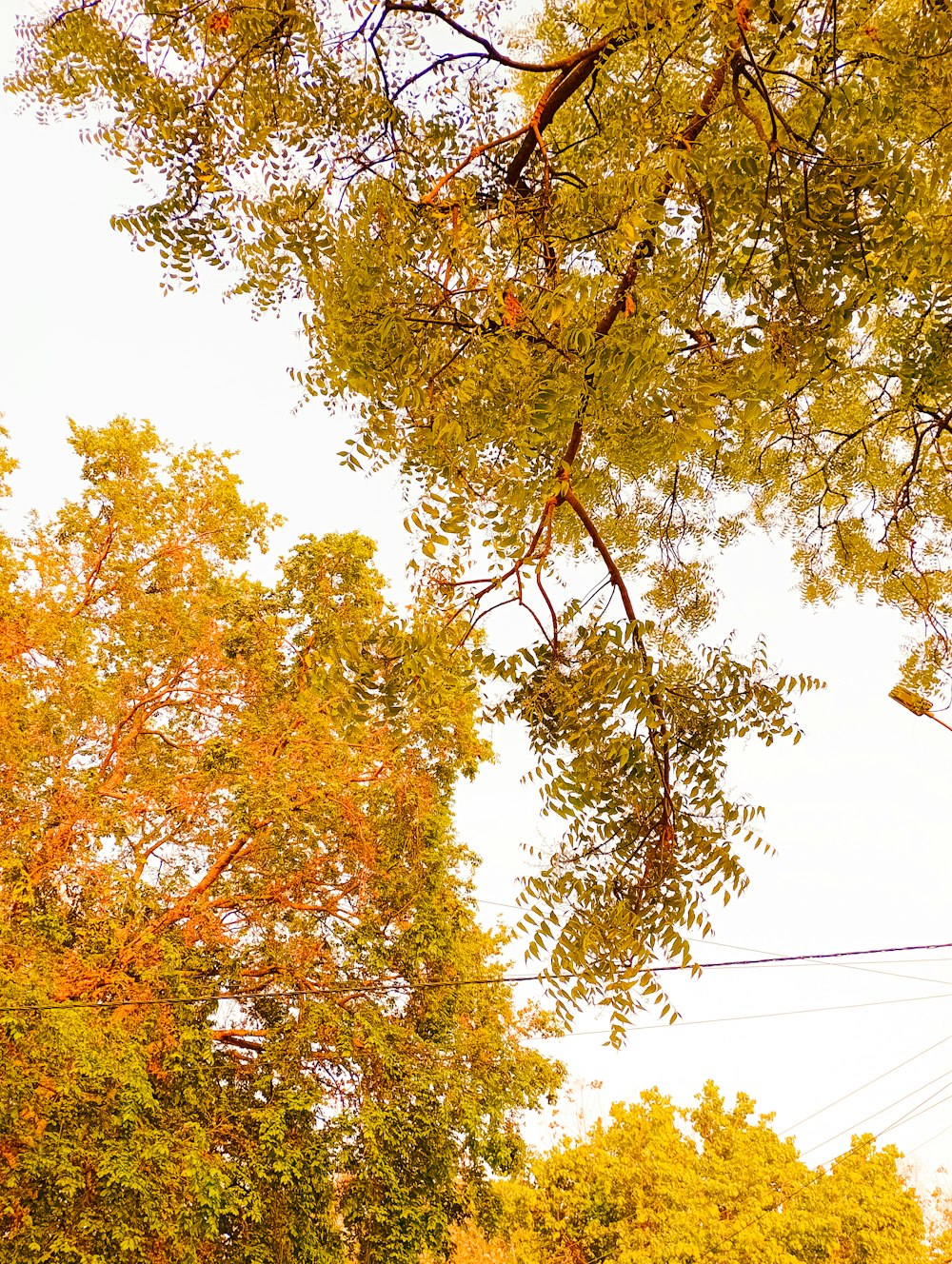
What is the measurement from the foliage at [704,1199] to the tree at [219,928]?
9.87 ft

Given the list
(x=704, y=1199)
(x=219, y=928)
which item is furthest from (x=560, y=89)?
(x=704, y=1199)

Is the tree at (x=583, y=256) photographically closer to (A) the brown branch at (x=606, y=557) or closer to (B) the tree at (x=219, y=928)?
(A) the brown branch at (x=606, y=557)

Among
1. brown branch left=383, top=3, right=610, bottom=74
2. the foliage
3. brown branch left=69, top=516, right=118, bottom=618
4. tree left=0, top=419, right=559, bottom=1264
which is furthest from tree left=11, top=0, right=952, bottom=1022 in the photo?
the foliage

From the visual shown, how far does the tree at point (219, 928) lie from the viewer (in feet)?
20.6

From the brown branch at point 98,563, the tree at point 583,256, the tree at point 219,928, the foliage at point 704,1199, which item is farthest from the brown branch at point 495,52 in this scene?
the foliage at point 704,1199

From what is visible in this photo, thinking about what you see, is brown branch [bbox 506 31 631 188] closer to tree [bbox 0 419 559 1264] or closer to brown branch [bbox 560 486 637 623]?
brown branch [bbox 560 486 637 623]

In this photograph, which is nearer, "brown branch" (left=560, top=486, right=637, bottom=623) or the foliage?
"brown branch" (left=560, top=486, right=637, bottom=623)

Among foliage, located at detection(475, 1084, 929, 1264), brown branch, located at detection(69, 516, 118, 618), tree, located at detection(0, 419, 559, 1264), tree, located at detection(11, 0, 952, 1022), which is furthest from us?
foliage, located at detection(475, 1084, 929, 1264)

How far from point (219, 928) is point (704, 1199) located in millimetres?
6931

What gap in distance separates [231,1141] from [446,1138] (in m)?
1.80

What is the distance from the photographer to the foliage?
983 cm

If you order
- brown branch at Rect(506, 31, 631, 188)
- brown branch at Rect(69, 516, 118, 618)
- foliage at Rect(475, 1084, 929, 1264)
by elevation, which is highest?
brown branch at Rect(69, 516, 118, 618)

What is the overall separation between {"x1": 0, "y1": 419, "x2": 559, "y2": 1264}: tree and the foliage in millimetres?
3007

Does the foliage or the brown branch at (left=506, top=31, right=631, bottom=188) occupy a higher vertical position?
the brown branch at (left=506, top=31, right=631, bottom=188)
